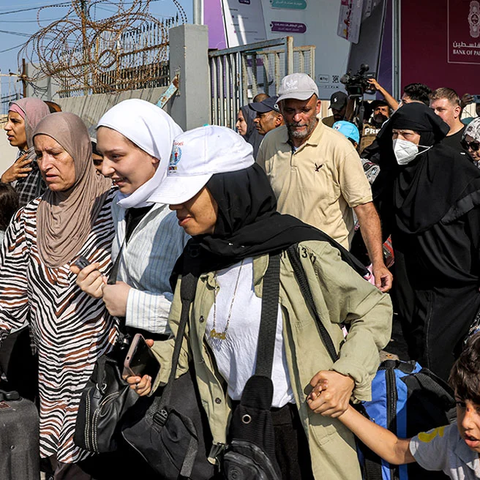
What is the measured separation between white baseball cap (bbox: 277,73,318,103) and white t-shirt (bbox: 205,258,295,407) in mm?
2238

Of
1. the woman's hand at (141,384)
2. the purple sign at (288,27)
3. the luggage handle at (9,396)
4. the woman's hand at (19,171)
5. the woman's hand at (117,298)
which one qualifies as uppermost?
the purple sign at (288,27)

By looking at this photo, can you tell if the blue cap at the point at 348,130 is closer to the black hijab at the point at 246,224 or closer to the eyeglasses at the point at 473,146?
the eyeglasses at the point at 473,146

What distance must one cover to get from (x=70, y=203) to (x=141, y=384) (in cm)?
109

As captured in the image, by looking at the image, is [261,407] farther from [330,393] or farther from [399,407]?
[399,407]

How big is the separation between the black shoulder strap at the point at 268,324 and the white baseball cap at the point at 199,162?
359 millimetres

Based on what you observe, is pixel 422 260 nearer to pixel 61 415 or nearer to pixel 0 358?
pixel 61 415

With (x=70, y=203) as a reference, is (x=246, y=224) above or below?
above

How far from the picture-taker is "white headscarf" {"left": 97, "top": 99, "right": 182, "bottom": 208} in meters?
2.60

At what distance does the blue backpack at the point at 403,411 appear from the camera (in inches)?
84.7

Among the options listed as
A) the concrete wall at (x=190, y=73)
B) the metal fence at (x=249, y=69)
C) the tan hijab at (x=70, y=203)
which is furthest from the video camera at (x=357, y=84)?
the tan hijab at (x=70, y=203)

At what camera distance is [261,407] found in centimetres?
209

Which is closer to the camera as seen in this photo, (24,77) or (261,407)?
(261,407)

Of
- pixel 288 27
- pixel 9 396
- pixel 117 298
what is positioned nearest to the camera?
pixel 117 298

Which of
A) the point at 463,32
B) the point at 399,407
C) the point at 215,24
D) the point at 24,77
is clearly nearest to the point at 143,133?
the point at 399,407
